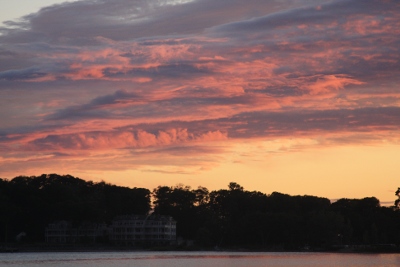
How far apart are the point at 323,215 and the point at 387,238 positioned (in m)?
19.2

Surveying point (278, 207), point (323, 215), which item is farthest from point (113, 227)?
point (323, 215)

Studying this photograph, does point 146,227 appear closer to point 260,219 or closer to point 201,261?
point 260,219

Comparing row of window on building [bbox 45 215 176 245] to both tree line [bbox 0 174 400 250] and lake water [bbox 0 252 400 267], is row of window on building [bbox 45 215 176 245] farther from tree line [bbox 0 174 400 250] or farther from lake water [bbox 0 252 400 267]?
lake water [bbox 0 252 400 267]

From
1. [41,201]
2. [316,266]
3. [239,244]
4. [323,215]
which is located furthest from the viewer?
[41,201]

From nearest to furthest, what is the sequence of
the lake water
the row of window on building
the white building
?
the lake water → the row of window on building → the white building

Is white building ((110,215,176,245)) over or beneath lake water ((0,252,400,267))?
over

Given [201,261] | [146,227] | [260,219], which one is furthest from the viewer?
[146,227]

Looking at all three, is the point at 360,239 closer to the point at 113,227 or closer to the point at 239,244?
the point at 239,244

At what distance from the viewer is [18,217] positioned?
7377 inches

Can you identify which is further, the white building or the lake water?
the white building

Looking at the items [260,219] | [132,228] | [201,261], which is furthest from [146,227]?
[201,261]

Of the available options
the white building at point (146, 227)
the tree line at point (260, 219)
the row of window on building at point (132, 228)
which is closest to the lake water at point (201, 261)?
the tree line at point (260, 219)

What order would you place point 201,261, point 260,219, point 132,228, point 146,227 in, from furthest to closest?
point 146,227 < point 132,228 < point 260,219 < point 201,261

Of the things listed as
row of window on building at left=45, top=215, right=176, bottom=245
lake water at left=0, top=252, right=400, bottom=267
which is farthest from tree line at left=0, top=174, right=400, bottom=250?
lake water at left=0, top=252, right=400, bottom=267
